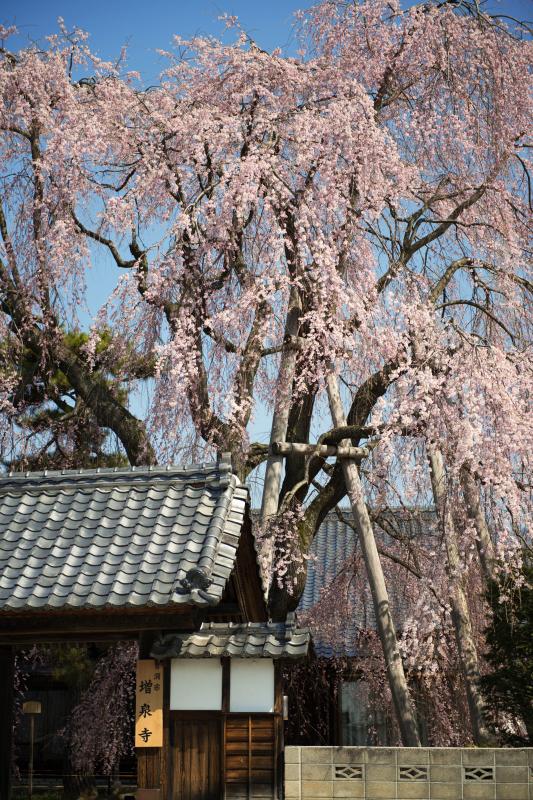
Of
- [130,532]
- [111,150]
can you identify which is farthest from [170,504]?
[111,150]

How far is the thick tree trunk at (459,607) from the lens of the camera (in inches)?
432

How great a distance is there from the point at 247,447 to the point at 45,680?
833cm

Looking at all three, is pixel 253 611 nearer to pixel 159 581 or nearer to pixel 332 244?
pixel 159 581

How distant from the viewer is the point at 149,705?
27.1 feet

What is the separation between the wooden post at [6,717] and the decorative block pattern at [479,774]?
430 centimetres

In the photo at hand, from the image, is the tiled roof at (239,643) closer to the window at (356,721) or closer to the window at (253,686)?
the window at (253,686)

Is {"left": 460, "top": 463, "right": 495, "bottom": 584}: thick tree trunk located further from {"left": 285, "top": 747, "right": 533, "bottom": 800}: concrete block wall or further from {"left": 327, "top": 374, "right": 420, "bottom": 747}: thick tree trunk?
{"left": 285, "top": 747, "right": 533, "bottom": 800}: concrete block wall

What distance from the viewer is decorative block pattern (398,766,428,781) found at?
27.7 ft

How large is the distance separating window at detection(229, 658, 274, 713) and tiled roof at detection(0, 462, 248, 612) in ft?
2.98

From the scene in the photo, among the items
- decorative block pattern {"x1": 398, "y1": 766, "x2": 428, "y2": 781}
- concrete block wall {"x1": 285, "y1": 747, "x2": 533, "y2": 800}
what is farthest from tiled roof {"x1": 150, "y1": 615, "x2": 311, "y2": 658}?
decorative block pattern {"x1": 398, "y1": 766, "x2": 428, "y2": 781}

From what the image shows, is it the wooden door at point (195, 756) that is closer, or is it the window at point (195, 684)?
the wooden door at point (195, 756)

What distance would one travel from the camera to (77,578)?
8203mm

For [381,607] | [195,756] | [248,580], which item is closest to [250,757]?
[195,756]

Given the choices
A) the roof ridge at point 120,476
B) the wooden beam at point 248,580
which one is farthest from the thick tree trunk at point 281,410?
the roof ridge at point 120,476
